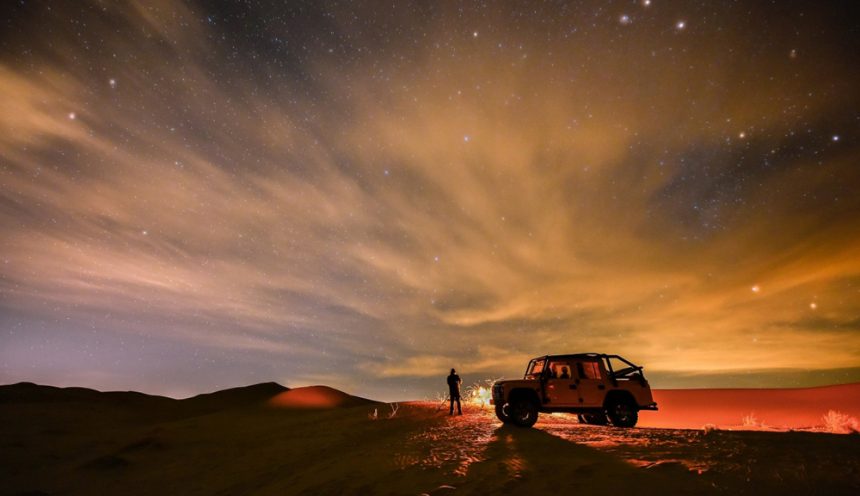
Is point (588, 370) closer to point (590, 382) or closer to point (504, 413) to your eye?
point (590, 382)

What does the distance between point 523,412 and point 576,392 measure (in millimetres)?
1747

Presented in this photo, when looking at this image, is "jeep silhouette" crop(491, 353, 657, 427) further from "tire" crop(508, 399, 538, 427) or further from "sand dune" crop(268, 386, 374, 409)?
"sand dune" crop(268, 386, 374, 409)

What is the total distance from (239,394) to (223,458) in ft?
104

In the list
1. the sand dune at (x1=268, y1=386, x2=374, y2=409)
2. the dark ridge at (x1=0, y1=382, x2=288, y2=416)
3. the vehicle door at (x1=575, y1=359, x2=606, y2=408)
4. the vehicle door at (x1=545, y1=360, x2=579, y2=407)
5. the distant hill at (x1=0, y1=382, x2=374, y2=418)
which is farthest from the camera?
the dark ridge at (x1=0, y1=382, x2=288, y2=416)

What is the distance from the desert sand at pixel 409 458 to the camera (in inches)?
264

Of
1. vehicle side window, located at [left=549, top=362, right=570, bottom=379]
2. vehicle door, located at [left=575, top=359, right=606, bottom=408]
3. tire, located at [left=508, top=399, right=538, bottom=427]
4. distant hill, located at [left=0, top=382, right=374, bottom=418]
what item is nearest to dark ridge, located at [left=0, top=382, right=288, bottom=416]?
distant hill, located at [left=0, top=382, right=374, bottom=418]

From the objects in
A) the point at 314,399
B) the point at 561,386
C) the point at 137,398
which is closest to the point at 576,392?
the point at 561,386

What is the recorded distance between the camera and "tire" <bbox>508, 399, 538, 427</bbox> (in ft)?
42.1

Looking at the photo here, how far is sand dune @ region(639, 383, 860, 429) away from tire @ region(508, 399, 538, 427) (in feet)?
48.1

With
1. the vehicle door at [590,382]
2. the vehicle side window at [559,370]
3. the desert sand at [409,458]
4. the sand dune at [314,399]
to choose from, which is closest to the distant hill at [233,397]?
the sand dune at [314,399]

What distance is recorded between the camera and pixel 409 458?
996cm

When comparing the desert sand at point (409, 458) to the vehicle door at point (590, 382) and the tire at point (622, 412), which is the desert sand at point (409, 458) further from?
the tire at point (622, 412)

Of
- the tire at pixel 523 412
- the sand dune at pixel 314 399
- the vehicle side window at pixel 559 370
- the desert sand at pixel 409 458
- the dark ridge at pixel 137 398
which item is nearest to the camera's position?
the desert sand at pixel 409 458

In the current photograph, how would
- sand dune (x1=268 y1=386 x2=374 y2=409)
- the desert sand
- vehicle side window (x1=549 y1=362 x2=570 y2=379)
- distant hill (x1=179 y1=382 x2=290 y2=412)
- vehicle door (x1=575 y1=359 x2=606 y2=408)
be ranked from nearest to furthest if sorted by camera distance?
the desert sand
vehicle door (x1=575 y1=359 x2=606 y2=408)
vehicle side window (x1=549 y1=362 x2=570 y2=379)
sand dune (x1=268 y1=386 x2=374 y2=409)
distant hill (x1=179 y1=382 x2=290 y2=412)
